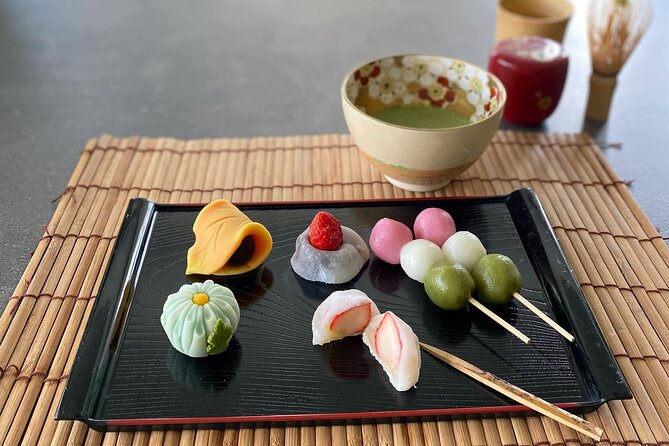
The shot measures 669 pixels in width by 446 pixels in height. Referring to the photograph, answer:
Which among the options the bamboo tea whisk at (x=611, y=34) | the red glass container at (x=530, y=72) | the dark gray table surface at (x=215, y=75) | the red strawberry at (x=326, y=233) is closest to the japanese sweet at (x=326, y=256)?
the red strawberry at (x=326, y=233)

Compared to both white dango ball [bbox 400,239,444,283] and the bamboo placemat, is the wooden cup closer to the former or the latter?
the bamboo placemat

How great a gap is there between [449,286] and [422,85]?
61 cm

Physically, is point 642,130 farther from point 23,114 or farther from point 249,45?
point 23,114

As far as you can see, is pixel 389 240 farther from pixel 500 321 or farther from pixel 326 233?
pixel 500 321

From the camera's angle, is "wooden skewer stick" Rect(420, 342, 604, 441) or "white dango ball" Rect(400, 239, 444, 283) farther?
"white dango ball" Rect(400, 239, 444, 283)

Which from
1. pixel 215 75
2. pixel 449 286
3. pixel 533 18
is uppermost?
pixel 449 286

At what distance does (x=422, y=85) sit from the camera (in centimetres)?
147

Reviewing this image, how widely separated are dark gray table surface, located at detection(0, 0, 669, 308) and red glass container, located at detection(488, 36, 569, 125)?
0.10 m

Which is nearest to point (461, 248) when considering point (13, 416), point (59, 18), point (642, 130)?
point (13, 416)

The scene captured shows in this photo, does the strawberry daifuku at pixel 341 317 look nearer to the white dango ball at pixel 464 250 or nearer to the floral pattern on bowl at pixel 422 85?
the white dango ball at pixel 464 250

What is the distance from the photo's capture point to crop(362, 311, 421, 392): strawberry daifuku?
905 millimetres

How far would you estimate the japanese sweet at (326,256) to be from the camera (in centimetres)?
108

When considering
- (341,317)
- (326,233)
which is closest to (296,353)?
(341,317)

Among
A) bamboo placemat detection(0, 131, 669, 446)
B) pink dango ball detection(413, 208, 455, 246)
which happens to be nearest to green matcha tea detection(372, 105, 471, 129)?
bamboo placemat detection(0, 131, 669, 446)
